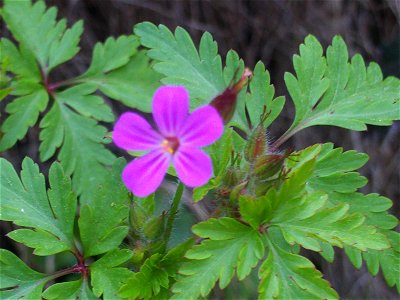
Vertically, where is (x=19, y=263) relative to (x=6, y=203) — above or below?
below

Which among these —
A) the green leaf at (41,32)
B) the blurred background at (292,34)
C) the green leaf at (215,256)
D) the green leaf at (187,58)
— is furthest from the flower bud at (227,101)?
the blurred background at (292,34)

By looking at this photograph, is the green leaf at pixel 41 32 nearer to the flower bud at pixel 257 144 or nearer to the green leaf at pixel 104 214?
the green leaf at pixel 104 214

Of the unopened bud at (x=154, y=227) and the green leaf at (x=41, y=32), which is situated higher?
the green leaf at (x=41, y=32)

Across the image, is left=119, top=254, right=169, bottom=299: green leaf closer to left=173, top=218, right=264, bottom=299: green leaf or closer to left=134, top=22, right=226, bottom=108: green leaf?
left=173, top=218, right=264, bottom=299: green leaf

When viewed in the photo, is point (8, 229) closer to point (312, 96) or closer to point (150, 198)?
point (150, 198)

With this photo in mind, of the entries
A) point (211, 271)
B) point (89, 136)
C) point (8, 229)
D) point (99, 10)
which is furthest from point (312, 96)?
point (99, 10)

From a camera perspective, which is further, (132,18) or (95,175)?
(132,18)
